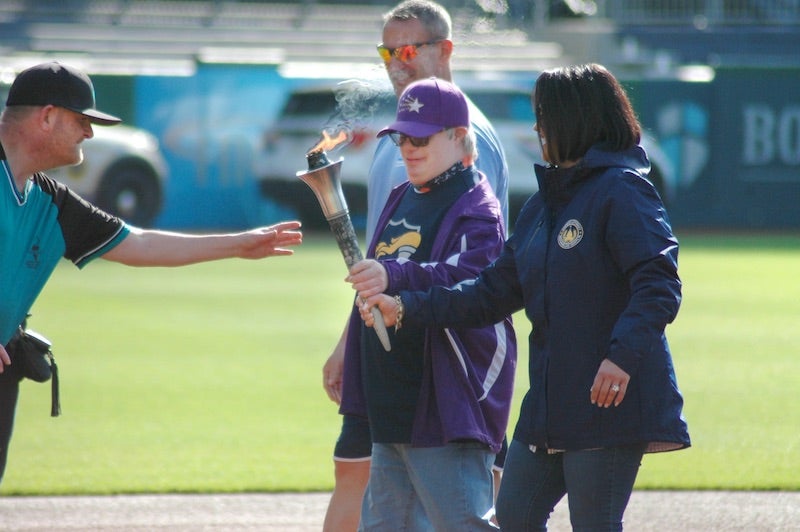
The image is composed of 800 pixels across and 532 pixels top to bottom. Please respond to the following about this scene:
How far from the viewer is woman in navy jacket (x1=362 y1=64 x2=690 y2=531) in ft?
12.1

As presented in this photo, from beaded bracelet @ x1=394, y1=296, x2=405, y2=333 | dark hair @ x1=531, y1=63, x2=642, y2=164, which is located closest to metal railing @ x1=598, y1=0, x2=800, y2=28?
dark hair @ x1=531, y1=63, x2=642, y2=164

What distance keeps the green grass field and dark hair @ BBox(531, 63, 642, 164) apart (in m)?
3.20

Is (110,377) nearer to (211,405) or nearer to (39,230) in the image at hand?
(211,405)

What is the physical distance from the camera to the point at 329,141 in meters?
4.16

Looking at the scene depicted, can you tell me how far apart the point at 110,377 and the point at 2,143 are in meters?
5.74

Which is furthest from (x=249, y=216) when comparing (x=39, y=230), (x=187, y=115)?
(x=39, y=230)

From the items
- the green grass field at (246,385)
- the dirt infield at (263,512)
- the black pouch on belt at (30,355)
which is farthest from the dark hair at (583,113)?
the green grass field at (246,385)

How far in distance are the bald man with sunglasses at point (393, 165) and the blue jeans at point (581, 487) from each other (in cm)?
64

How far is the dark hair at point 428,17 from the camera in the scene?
482 cm

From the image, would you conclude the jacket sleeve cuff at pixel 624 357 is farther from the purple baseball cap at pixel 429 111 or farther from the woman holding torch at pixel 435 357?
the purple baseball cap at pixel 429 111

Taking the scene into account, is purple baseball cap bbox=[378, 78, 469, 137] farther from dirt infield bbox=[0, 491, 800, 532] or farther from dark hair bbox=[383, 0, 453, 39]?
dirt infield bbox=[0, 491, 800, 532]

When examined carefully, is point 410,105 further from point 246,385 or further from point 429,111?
point 246,385

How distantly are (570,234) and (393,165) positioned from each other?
3.63 feet

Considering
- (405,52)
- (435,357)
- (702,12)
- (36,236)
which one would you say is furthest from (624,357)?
(702,12)
